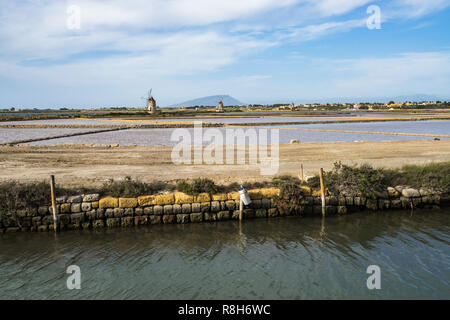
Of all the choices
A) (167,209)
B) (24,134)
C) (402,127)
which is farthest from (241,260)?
(402,127)

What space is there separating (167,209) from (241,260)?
3.32 metres

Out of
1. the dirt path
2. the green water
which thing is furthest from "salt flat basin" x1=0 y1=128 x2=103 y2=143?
the green water

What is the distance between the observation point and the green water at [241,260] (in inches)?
276

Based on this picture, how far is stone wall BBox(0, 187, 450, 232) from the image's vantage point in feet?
33.2

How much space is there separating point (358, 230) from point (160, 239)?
5.91 meters

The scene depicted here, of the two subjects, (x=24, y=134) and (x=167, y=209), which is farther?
(x=24, y=134)

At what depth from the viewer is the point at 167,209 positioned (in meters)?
10.6

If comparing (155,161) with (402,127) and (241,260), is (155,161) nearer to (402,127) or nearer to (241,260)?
(241,260)

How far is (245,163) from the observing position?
15.5 meters

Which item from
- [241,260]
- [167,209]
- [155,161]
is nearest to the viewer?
[241,260]

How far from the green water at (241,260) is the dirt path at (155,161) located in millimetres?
2761

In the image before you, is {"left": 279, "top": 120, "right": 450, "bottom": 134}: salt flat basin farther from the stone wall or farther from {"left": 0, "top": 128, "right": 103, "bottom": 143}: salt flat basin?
{"left": 0, "top": 128, "right": 103, "bottom": 143}: salt flat basin

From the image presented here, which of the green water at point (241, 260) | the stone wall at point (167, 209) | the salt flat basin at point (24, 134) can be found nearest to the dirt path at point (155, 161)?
the stone wall at point (167, 209)

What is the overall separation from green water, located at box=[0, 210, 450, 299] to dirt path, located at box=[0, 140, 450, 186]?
9.06 ft
